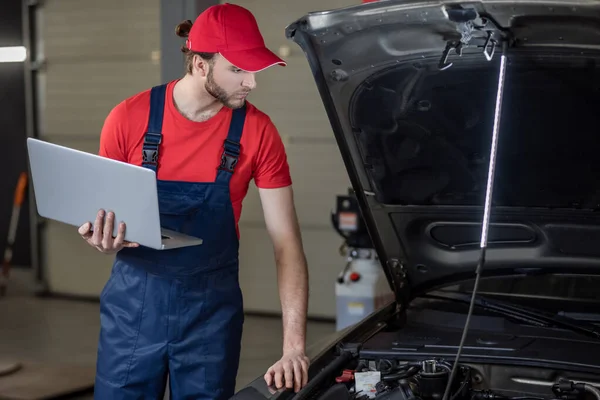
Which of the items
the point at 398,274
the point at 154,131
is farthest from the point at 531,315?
the point at 154,131

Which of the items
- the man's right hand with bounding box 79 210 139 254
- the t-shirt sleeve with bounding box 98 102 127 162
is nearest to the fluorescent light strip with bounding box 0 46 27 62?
the t-shirt sleeve with bounding box 98 102 127 162

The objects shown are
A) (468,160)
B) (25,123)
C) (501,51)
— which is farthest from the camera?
(25,123)

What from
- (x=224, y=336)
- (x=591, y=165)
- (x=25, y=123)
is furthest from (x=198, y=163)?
(x=25, y=123)

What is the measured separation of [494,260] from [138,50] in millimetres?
4669

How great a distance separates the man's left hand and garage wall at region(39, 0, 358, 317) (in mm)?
3967

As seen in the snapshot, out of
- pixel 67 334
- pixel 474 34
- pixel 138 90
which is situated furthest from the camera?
pixel 138 90

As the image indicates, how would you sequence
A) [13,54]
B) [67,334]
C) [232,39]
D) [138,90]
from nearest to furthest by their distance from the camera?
[232,39], [67,334], [138,90], [13,54]

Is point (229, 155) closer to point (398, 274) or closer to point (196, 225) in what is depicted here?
point (196, 225)

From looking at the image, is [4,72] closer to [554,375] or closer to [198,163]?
[198,163]

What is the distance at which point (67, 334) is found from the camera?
228 inches

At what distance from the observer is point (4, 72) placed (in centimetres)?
709

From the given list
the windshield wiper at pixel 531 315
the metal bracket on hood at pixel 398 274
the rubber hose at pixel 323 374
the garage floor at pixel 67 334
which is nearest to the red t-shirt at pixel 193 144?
the metal bracket on hood at pixel 398 274

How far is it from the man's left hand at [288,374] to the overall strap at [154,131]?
2.07 ft

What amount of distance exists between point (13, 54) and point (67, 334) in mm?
2602
